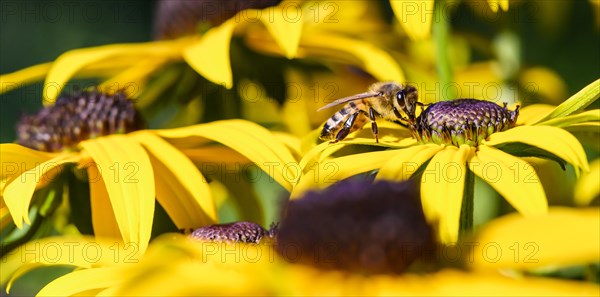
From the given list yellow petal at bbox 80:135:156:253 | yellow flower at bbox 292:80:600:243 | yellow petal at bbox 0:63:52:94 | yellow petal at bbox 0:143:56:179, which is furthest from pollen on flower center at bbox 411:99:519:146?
yellow petal at bbox 0:63:52:94

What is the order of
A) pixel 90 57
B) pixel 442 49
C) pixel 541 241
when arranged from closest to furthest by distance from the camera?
1. pixel 541 241
2. pixel 442 49
3. pixel 90 57

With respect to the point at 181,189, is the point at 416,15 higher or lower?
higher

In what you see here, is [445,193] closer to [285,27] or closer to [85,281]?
[85,281]

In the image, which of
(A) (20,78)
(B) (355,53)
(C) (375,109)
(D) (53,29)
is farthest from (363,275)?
(D) (53,29)

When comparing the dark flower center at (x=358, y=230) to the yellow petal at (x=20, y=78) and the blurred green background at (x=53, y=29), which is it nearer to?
the yellow petal at (x=20, y=78)

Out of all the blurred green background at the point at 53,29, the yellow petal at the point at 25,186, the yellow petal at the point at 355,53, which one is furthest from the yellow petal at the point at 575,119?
the blurred green background at the point at 53,29

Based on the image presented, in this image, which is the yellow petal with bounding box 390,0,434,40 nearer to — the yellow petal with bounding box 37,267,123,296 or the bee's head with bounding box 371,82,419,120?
the bee's head with bounding box 371,82,419,120

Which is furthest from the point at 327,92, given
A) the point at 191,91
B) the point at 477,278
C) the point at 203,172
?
the point at 477,278
